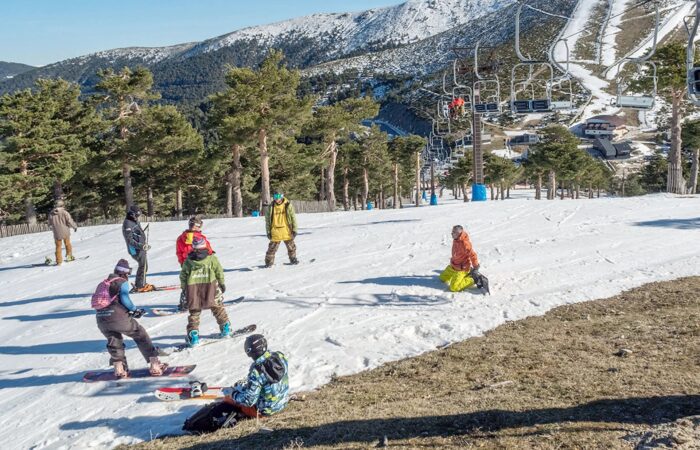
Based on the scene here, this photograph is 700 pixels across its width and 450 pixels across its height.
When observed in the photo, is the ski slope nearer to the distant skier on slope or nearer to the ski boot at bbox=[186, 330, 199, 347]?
the ski boot at bbox=[186, 330, 199, 347]

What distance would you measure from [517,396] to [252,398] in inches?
120

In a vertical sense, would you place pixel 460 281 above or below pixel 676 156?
below

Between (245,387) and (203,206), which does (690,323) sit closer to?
(245,387)

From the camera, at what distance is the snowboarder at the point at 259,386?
21.1 ft

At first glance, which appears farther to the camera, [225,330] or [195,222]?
[195,222]

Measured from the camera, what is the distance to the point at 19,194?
118 feet

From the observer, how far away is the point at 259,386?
21.2ft

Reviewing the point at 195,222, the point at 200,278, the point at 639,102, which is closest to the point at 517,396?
the point at 200,278

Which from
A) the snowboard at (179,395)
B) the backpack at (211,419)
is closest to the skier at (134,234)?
the snowboard at (179,395)

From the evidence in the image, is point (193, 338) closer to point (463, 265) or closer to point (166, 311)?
point (166, 311)

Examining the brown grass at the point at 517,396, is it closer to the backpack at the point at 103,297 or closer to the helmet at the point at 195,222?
the backpack at the point at 103,297

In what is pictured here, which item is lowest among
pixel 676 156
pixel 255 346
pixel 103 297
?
pixel 255 346

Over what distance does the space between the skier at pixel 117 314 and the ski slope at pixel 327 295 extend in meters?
0.49

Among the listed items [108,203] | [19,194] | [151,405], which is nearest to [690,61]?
[151,405]
